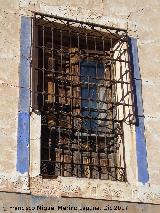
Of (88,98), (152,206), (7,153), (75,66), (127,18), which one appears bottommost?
(152,206)

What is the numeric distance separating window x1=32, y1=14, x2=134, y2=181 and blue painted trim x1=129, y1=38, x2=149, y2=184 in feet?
0.33

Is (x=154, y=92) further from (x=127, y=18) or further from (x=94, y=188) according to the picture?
(x=94, y=188)

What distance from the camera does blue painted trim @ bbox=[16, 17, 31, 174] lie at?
5.90 meters

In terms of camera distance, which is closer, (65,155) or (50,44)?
(65,155)

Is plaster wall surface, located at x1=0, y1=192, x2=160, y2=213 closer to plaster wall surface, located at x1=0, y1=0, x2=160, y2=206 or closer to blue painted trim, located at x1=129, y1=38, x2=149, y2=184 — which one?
plaster wall surface, located at x1=0, y1=0, x2=160, y2=206

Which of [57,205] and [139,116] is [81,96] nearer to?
[139,116]

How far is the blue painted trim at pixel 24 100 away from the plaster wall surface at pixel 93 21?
0.16ft

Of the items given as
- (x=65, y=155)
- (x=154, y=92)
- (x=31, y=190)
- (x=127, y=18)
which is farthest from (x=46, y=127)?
(x=127, y=18)

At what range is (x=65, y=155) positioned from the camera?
6.41 m

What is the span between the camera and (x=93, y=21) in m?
7.05

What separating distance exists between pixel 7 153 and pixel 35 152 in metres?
0.32

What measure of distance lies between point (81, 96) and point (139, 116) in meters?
0.79

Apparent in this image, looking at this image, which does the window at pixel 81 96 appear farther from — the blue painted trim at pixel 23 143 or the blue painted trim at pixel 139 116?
the blue painted trim at pixel 23 143

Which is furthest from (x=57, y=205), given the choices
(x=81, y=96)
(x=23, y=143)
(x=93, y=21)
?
(x=93, y=21)
